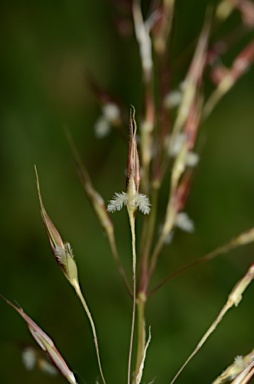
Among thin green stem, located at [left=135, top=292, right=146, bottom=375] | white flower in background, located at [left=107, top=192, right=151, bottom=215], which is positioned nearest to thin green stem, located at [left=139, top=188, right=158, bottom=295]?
thin green stem, located at [left=135, top=292, right=146, bottom=375]

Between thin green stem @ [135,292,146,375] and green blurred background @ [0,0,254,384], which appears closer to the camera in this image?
thin green stem @ [135,292,146,375]

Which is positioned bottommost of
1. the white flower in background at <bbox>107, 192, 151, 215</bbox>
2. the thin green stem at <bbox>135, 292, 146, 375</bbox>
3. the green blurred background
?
the thin green stem at <bbox>135, 292, 146, 375</bbox>

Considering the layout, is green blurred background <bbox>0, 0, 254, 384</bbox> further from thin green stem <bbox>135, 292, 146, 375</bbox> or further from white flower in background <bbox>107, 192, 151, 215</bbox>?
white flower in background <bbox>107, 192, 151, 215</bbox>

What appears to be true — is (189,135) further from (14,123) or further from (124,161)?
(14,123)

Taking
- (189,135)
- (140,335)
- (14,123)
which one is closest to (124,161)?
(14,123)

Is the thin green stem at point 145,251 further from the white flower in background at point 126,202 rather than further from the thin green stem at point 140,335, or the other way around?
the white flower in background at point 126,202

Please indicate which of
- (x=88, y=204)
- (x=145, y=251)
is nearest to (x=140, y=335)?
(x=145, y=251)

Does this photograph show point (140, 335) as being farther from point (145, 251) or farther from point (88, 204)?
point (88, 204)

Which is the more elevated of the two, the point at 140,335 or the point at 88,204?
the point at 88,204
